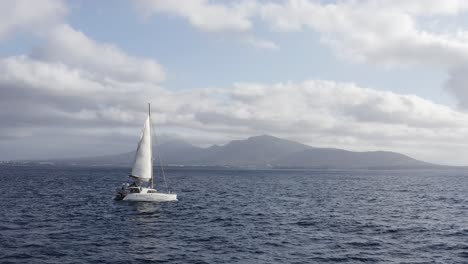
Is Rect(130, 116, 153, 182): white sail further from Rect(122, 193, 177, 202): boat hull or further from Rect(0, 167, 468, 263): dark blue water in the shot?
Rect(0, 167, 468, 263): dark blue water

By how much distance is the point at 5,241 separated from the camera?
134ft

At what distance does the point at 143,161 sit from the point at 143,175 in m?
2.63

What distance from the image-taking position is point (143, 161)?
7981cm

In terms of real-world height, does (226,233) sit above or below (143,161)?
below

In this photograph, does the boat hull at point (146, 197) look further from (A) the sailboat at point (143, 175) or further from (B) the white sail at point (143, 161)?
(B) the white sail at point (143, 161)

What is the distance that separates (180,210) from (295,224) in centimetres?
2105

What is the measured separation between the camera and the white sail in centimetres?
7950

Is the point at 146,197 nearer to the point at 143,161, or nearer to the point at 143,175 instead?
the point at 143,175

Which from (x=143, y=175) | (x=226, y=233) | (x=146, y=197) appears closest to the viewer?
(x=226, y=233)

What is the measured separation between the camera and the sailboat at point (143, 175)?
7688cm

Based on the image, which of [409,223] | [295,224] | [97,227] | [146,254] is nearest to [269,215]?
[295,224]

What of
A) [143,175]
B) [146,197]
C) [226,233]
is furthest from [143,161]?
[226,233]

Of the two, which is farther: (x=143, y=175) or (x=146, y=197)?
(x=143, y=175)

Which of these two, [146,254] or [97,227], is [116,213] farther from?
[146,254]
